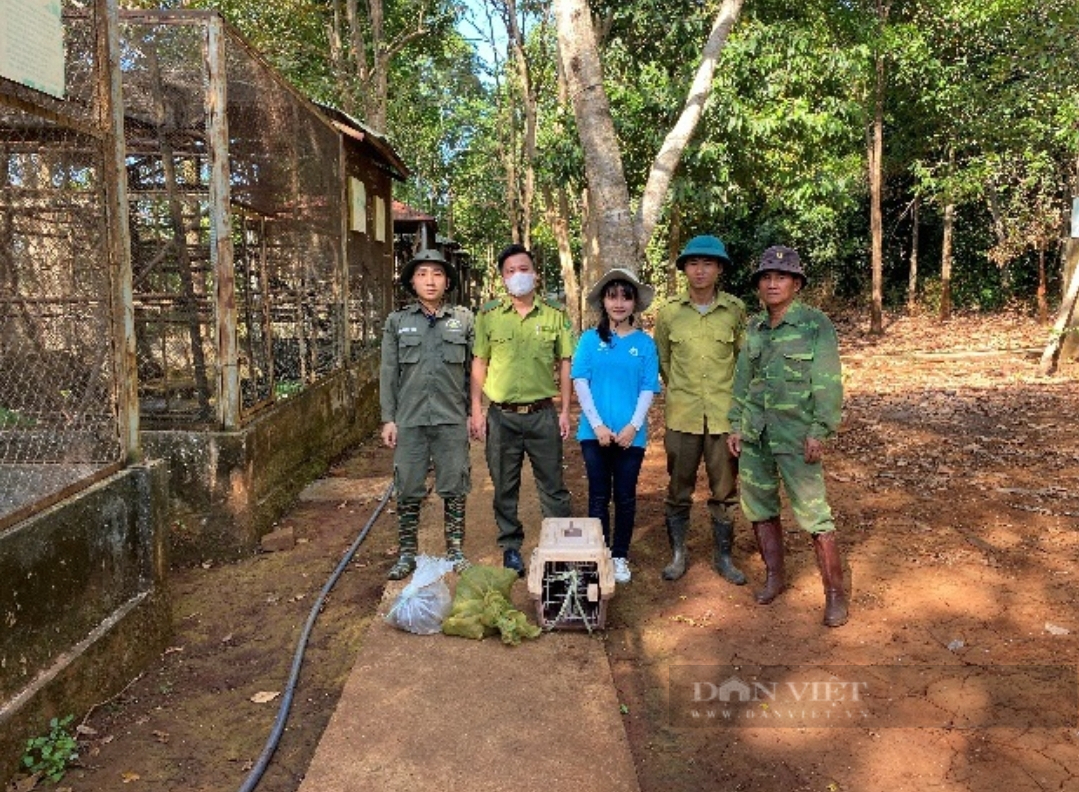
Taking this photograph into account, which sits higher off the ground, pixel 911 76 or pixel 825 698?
pixel 911 76

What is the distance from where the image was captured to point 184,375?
6.38 meters

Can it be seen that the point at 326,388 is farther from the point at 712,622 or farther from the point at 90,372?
the point at 712,622

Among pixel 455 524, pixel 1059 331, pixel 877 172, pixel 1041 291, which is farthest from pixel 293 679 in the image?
pixel 1041 291

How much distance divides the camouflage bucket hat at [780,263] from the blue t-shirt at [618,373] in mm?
765

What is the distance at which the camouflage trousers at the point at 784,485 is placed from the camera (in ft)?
14.1

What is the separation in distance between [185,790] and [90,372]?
2528 mm

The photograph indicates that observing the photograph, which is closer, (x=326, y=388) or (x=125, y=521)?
(x=125, y=521)

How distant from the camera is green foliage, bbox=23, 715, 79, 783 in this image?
3.21m

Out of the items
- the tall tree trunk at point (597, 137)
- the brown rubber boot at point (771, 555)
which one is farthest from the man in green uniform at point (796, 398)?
the tall tree trunk at point (597, 137)

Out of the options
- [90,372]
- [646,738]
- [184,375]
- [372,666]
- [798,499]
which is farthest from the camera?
[184,375]

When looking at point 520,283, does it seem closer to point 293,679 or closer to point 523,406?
point 523,406

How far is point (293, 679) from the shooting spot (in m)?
3.99

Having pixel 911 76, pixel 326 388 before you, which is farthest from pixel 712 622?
pixel 911 76

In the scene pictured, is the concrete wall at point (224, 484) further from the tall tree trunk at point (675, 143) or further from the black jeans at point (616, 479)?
the tall tree trunk at point (675, 143)
